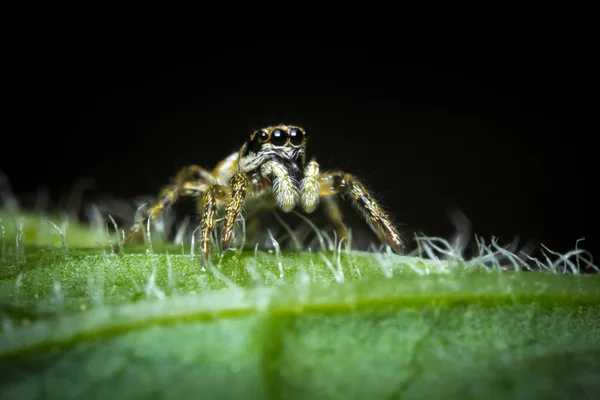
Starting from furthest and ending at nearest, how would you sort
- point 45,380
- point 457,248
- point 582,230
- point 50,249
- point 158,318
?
point 582,230 < point 50,249 < point 457,248 < point 158,318 < point 45,380

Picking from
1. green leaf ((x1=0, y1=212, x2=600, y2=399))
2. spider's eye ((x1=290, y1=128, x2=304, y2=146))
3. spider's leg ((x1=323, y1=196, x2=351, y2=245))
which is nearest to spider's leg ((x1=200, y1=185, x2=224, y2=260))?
green leaf ((x1=0, y1=212, x2=600, y2=399))

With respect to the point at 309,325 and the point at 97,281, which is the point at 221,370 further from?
the point at 97,281

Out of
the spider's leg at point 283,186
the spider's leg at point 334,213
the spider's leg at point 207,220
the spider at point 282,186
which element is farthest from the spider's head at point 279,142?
the spider's leg at point 207,220

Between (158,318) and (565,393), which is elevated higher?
(158,318)

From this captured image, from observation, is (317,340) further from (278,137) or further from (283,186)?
(278,137)

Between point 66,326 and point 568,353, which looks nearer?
point 66,326

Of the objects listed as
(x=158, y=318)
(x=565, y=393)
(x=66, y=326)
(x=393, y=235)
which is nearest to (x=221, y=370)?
(x=158, y=318)
